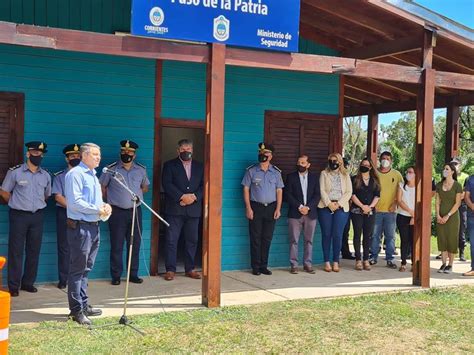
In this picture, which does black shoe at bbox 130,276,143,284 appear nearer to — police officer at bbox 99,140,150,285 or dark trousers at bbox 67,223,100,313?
police officer at bbox 99,140,150,285

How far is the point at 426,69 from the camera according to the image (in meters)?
7.07

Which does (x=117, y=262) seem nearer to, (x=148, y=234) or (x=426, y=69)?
(x=148, y=234)

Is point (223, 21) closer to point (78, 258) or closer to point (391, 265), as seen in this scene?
point (78, 258)

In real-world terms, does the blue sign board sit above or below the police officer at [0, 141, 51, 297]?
above

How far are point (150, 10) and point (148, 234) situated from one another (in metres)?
3.12

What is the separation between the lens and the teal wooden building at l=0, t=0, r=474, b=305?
5789mm

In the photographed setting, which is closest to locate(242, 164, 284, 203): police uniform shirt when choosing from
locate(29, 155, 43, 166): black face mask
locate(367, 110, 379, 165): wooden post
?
locate(29, 155, 43, 166): black face mask

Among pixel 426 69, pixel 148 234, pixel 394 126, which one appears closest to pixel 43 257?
pixel 148 234

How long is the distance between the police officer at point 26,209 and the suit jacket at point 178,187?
1.60 metres

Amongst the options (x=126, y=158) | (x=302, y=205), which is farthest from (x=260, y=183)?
(x=126, y=158)

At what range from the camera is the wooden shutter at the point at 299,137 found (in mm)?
8266

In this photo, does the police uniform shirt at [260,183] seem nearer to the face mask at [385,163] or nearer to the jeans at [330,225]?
the jeans at [330,225]

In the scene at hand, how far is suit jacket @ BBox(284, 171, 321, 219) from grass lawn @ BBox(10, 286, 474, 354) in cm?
196

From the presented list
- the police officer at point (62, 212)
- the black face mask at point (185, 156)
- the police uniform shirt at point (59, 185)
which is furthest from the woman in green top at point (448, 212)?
the police uniform shirt at point (59, 185)
